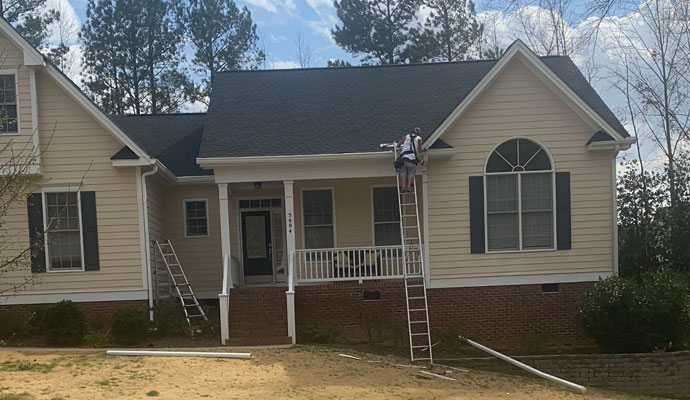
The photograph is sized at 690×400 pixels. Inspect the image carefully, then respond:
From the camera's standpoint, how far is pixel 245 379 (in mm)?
9805

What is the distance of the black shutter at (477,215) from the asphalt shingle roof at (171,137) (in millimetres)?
7007

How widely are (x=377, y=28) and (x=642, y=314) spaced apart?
2458cm

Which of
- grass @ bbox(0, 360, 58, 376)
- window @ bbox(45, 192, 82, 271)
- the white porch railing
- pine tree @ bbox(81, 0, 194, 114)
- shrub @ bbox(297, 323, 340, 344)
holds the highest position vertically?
pine tree @ bbox(81, 0, 194, 114)

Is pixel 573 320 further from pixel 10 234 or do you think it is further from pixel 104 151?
pixel 10 234

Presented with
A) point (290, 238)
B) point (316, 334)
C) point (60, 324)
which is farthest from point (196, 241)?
point (316, 334)

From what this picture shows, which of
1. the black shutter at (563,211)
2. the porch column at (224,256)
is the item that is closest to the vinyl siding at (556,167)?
the black shutter at (563,211)

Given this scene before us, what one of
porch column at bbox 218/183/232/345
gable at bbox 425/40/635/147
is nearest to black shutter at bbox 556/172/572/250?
gable at bbox 425/40/635/147

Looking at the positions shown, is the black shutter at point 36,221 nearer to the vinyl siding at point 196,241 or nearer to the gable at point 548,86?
the vinyl siding at point 196,241

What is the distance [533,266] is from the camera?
14016 mm

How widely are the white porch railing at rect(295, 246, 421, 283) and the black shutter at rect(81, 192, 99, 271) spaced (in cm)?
438

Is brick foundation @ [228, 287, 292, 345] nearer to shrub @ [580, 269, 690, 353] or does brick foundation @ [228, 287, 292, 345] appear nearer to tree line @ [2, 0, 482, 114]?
shrub @ [580, 269, 690, 353]

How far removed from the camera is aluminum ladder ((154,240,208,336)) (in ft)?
46.8

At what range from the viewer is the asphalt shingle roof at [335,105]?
48.1ft

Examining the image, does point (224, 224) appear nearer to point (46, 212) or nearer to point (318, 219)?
point (318, 219)
